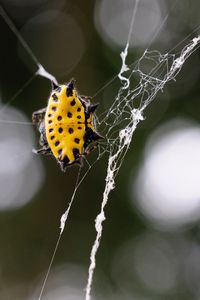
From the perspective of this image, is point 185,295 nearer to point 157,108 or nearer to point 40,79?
point 157,108

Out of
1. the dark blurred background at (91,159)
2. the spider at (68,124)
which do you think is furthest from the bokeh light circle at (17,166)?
the spider at (68,124)

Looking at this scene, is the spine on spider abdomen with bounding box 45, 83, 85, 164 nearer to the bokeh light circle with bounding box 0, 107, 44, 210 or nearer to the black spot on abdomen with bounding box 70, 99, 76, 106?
the black spot on abdomen with bounding box 70, 99, 76, 106

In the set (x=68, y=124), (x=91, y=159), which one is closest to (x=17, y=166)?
(x=91, y=159)

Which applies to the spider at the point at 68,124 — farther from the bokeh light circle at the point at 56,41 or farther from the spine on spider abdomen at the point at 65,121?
the bokeh light circle at the point at 56,41

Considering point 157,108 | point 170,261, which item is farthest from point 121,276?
point 157,108

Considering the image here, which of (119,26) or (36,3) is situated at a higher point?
(36,3)
